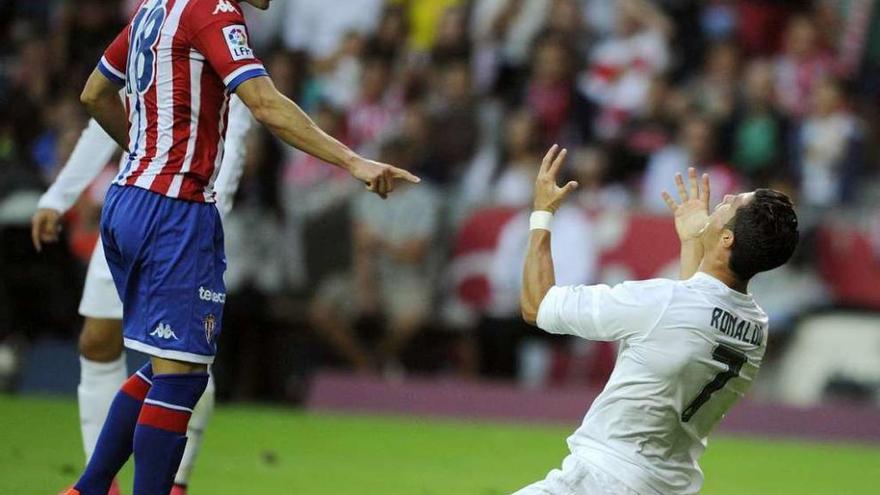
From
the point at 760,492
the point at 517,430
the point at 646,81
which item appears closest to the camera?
the point at 760,492

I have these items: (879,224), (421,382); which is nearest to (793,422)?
(879,224)

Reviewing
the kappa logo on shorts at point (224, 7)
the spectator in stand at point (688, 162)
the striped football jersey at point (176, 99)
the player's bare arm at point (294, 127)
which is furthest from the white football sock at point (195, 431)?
the spectator in stand at point (688, 162)

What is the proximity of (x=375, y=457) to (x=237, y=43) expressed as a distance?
5.30 metres

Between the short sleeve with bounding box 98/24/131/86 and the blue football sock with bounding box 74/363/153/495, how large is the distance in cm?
123

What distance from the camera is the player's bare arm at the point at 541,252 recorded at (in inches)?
213

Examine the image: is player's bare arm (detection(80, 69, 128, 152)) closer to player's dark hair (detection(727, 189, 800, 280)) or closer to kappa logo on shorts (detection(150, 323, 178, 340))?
kappa logo on shorts (detection(150, 323, 178, 340))

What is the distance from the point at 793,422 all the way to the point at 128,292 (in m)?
8.70

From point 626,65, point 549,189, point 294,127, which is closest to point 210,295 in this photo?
point 294,127

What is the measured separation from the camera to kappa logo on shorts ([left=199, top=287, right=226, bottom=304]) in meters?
5.64

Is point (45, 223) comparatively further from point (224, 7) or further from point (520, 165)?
point (520, 165)

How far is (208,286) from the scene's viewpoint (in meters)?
5.67

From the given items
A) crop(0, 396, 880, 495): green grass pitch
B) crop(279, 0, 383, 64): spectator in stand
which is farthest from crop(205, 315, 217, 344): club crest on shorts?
crop(279, 0, 383, 64): spectator in stand

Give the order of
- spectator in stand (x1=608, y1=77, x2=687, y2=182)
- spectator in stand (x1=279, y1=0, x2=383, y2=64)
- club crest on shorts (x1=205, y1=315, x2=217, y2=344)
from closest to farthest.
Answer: club crest on shorts (x1=205, y1=315, x2=217, y2=344) < spectator in stand (x1=608, y1=77, x2=687, y2=182) < spectator in stand (x1=279, y1=0, x2=383, y2=64)

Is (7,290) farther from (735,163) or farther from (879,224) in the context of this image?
(879,224)
